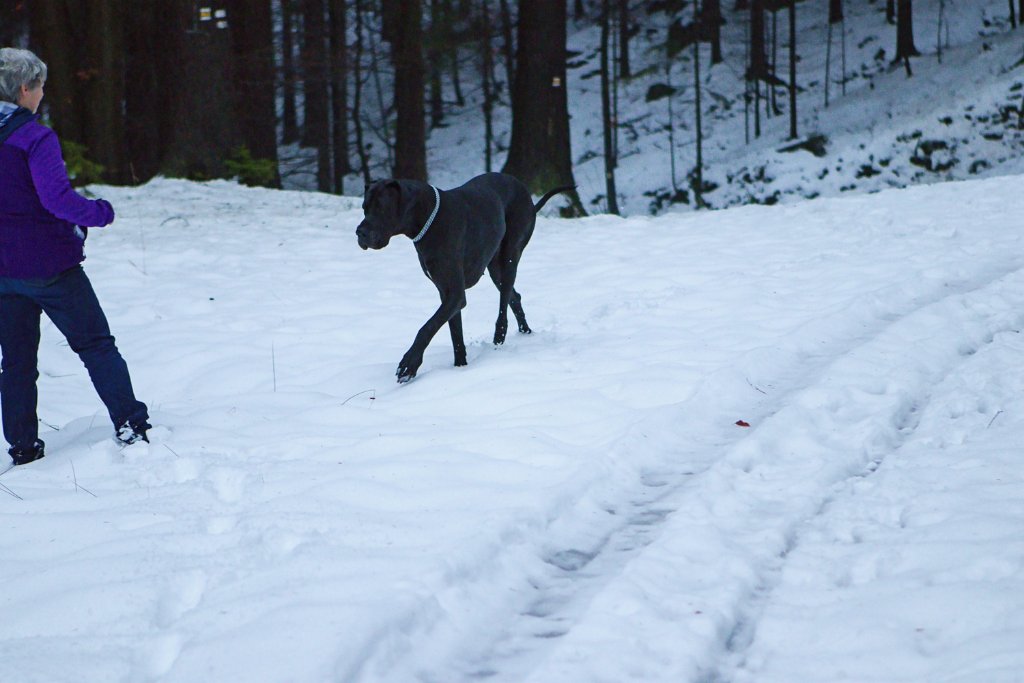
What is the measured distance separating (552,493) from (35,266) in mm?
2610

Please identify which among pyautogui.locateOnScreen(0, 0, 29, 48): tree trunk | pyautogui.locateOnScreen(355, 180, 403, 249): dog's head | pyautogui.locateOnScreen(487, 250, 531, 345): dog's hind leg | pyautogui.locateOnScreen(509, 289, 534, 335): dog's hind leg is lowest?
pyautogui.locateOnScreen(509, 289, 534, 335): dog's hind leg

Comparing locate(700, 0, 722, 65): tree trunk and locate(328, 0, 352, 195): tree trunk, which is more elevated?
locate(700, 0, 722, 65): tree trunk

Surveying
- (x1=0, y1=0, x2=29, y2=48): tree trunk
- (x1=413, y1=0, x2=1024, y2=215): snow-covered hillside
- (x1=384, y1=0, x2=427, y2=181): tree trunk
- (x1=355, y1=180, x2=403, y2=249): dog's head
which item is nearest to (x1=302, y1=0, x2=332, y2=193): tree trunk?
(x1=384, y1=0, x2=427, y2=181): tree trunk

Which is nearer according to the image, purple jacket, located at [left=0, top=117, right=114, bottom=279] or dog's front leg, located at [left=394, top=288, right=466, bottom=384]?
purple jacket, located at [left=0, top=117, right=114, bottom=279]

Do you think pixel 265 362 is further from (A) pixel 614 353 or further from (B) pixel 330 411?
(A) pixel 614 353

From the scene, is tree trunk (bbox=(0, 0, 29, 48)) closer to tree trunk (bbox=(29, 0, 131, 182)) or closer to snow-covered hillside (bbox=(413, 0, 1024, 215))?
A: tree trunk (bbox=(29, 0, 131, 182))

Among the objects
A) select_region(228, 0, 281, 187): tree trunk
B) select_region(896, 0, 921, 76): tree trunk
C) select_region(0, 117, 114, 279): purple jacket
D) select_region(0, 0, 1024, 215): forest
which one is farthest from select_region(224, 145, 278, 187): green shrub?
select_region(896, 0, 921, 76): tree trunk

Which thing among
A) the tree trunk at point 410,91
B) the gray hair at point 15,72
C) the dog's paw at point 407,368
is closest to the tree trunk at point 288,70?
the tree trunk at point 410,91

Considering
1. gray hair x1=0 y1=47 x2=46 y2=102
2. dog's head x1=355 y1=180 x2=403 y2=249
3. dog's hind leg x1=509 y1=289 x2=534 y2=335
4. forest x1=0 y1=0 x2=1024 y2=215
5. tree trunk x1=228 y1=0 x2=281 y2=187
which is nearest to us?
gray hair x1=0 y1=47 x2=46 y2=102

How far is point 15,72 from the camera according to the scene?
4020 mm

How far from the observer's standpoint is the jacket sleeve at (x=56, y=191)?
4066 mm

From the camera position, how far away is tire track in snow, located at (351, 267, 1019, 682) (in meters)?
2.60

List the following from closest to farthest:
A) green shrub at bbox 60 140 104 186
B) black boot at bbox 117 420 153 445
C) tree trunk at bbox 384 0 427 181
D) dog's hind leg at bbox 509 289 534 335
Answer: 1. black boot at bbox 117 420 153 445
2. dog's hind leg at bbox 509 289 534 335
3. green shrub at bbox 60 140 104 186
4. tree trunk at bbox 384 0 427 181

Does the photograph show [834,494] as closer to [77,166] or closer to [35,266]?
[35,266]
